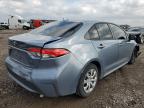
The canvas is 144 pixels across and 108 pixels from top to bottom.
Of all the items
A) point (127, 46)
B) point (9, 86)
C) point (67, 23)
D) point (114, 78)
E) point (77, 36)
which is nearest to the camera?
point (77, 36)

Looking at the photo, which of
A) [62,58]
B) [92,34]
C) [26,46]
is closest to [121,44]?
[92,34]

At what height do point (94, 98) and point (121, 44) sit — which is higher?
point (121, 44)

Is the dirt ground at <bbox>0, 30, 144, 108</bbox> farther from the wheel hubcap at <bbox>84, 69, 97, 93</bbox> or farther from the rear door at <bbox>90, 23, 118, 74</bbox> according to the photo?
the rear door at <bbox>90, 23, 118, 74</bbox>

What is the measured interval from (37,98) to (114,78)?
2190mm

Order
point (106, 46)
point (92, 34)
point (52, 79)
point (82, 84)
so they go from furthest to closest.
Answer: point (106, 46) → point (92, 34) → point (82, 84) → point (52, 79)

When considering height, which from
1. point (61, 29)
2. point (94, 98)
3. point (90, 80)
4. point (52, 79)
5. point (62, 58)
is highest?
point (61, 29)

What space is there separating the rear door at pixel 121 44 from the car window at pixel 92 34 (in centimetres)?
88

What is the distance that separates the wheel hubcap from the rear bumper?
1.35 feet

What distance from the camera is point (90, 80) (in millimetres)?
3885

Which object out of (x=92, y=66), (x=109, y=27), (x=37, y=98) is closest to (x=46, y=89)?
(x=37, y=98)

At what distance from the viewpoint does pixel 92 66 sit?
379 centimetres

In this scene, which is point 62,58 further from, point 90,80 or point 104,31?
point 104,31

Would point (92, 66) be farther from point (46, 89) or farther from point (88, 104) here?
point (46, 89)

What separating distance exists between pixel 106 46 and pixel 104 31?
1.43ft
